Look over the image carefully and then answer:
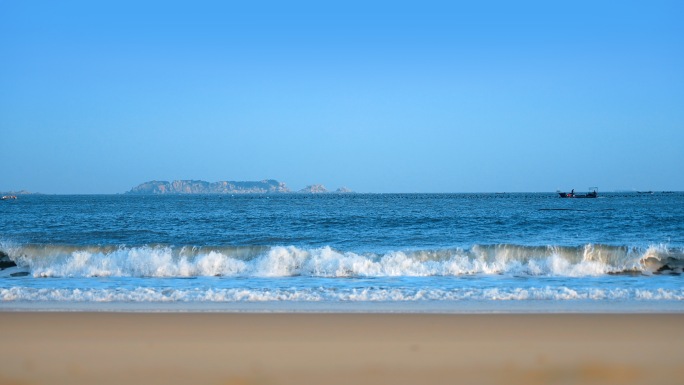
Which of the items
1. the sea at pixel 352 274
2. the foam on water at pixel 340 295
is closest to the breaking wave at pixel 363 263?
the sea at pixel 352 274

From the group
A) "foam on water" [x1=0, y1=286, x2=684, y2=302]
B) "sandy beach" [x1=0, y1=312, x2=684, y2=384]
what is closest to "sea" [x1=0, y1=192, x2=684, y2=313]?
"foam on water" [x1=0, y1=286, x2=684, y2=302]

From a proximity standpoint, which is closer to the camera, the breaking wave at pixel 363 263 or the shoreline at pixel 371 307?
the shoreline at pixel 371 307

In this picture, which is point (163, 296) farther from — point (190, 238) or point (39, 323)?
point (190, 238)

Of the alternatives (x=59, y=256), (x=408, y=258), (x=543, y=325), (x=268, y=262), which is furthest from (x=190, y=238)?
(x=543, y=325)

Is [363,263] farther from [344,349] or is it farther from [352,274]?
[344,349]

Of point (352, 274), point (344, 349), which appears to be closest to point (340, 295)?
point (352, 274)

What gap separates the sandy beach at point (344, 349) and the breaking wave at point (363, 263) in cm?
808

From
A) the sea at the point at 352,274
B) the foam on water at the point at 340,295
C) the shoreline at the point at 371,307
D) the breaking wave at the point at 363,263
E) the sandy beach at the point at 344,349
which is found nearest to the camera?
the sandy beach at the point at 344,349

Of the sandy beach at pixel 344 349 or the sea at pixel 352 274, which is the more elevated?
the sandy beach at pixel 344 349

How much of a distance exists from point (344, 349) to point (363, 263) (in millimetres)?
10317

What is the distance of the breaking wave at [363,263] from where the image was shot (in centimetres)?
1733

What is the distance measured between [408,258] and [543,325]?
10733 millimetres

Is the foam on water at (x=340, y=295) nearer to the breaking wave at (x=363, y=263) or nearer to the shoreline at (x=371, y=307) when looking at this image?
the shoreline at (x=371, y=307)

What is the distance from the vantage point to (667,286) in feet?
46.1
